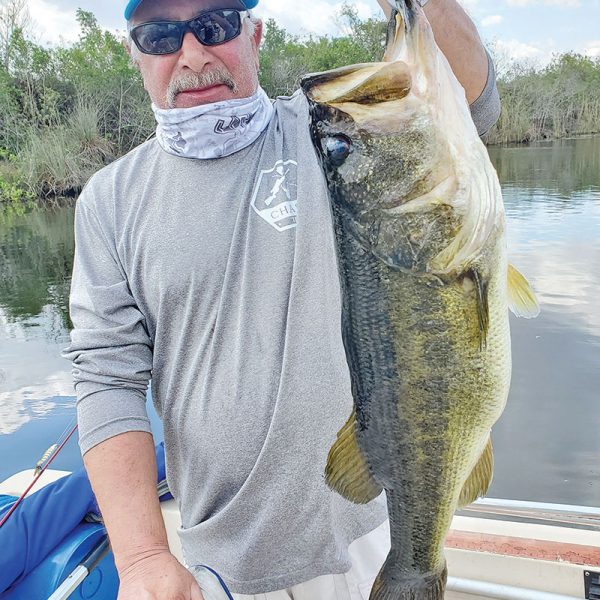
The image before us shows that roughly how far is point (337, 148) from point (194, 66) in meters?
0.80

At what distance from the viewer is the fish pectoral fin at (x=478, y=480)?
158cm

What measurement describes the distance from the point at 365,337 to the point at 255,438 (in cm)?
58

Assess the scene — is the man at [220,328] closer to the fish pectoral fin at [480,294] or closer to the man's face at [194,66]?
the man's face at [194,66]

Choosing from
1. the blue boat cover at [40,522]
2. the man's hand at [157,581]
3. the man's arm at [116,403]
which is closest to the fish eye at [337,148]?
the man's arm at [116,403]

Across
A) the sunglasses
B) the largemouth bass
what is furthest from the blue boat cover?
the sunglasses

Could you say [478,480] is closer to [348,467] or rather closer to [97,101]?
[348,467]

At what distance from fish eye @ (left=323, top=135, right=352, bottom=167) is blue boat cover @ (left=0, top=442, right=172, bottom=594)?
2.17 metres

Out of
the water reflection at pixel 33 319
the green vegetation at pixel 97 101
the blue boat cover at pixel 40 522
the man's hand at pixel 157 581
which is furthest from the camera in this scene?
the green vegetation at pixel 97 101

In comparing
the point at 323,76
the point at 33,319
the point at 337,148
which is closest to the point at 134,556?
the point at 337,148

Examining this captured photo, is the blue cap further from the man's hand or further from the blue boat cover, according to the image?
the blue boat cover

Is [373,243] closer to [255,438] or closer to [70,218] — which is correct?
[255,438]

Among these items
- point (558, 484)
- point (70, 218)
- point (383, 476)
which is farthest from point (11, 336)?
point (70, 218)

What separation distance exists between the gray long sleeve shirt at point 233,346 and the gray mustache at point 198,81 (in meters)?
0.20

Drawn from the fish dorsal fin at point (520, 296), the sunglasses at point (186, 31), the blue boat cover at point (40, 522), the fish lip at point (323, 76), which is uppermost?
the sunglasses at point (186, 31)
